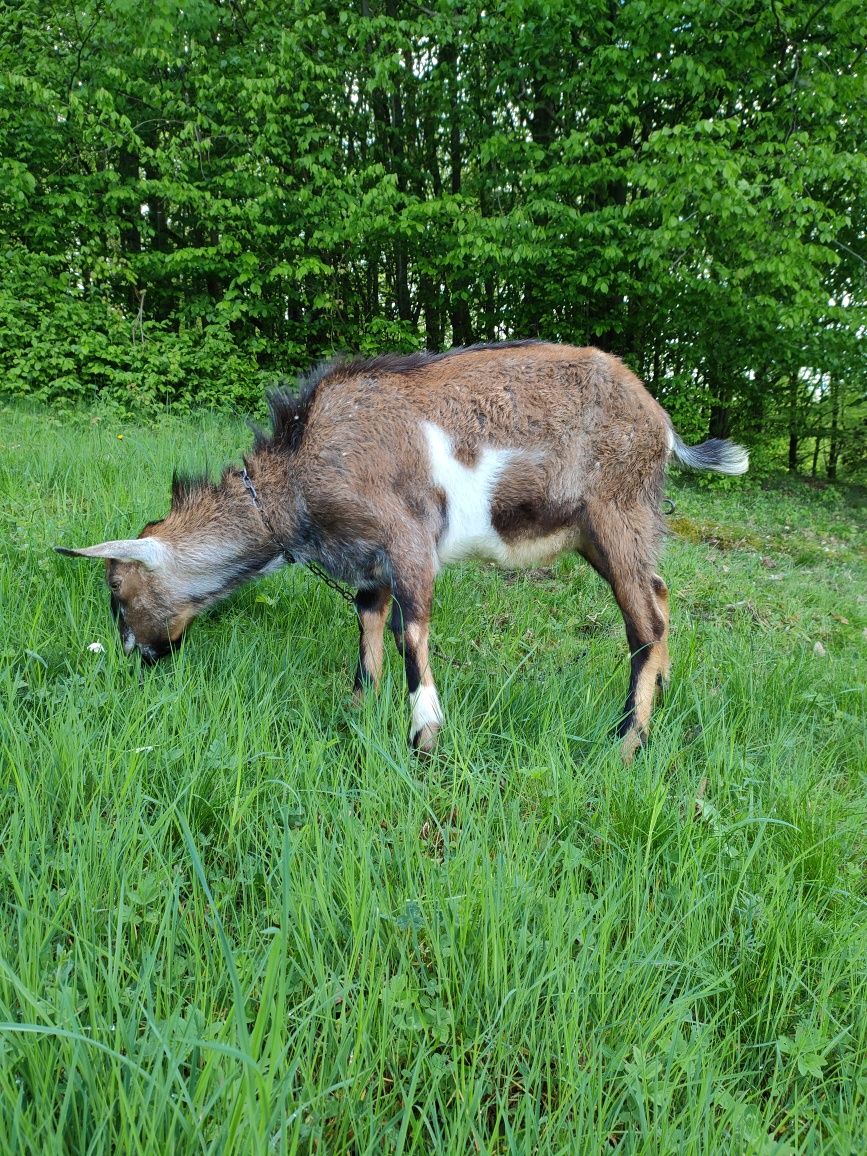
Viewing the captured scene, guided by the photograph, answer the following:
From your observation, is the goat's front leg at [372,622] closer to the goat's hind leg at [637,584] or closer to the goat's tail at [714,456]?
the goat's hind leg at [637,584]

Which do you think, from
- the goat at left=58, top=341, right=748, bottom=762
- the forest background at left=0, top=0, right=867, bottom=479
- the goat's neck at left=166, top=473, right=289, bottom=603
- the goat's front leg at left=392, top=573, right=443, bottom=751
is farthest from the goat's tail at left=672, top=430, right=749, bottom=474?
the forest background at left=0, top=0, right=867, bottom=479

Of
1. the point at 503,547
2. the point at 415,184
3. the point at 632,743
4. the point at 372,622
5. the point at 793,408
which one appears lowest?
the point at 632,743

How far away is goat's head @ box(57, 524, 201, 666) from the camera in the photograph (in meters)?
3.02

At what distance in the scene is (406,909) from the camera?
1.57m

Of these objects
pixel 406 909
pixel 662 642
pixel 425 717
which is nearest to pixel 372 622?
pixel 425 717

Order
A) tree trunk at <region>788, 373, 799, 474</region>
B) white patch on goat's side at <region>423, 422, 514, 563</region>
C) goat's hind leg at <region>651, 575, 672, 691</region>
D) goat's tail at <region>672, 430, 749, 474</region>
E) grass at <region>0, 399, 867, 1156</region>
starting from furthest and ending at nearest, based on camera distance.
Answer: tree trunk at <region>788, 373, 799, 474</region>, goat's tail at <region>672, 430, 749, 474</region>, goat's hind leg at <region>651, 575, 672, 691</region>, white patch on goat's side at <region>423, 422, 514, 563</region>, grass at <region>0, 399, 867, 1156</region>

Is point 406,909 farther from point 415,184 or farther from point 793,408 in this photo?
point 793,408

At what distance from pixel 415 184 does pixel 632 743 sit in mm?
12432

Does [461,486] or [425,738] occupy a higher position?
[461,486]

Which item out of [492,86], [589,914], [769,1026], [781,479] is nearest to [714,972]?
[769,1026]

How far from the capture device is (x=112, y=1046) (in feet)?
3.85

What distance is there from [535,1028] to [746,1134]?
378 mm

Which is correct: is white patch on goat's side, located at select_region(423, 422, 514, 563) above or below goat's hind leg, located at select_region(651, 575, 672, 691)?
above

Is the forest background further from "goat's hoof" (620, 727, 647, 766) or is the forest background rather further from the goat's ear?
"goat's hoof" (620, 727, 647, 766)
